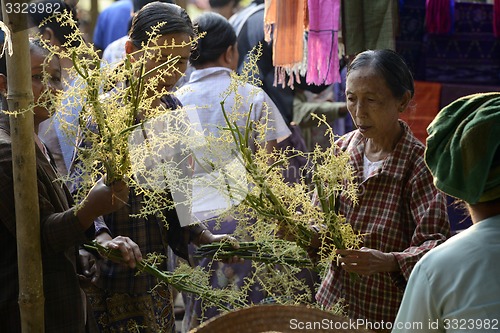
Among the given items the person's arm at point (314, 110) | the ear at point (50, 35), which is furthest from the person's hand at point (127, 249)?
the person's arm at point (314, 110)

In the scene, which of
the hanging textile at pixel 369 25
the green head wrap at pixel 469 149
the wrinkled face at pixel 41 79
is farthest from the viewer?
the hanging textile at pixel 369 25

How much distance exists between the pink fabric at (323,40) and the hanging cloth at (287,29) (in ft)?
0.20

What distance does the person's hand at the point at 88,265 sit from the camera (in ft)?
9.68

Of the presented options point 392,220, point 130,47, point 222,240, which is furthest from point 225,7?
point 392,220

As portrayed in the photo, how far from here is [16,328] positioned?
271 centimetres

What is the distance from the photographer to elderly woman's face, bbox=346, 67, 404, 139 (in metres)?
2.97

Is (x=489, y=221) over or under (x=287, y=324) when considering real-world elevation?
over

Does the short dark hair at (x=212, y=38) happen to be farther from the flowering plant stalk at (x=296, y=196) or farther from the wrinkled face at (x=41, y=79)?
the flowering plant stalk at (x=296, y=196)

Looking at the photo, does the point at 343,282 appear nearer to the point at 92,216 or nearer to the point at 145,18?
the point at 92,216

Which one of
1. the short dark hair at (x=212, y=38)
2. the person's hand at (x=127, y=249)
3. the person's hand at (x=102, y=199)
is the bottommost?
the person's hand at (x=127, y=249)

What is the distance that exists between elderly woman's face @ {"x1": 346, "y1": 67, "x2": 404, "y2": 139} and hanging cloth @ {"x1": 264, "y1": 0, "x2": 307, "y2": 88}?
114 cm

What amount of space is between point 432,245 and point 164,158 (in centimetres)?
101

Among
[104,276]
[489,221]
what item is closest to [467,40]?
[104,276]

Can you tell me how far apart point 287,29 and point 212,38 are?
0.58m
